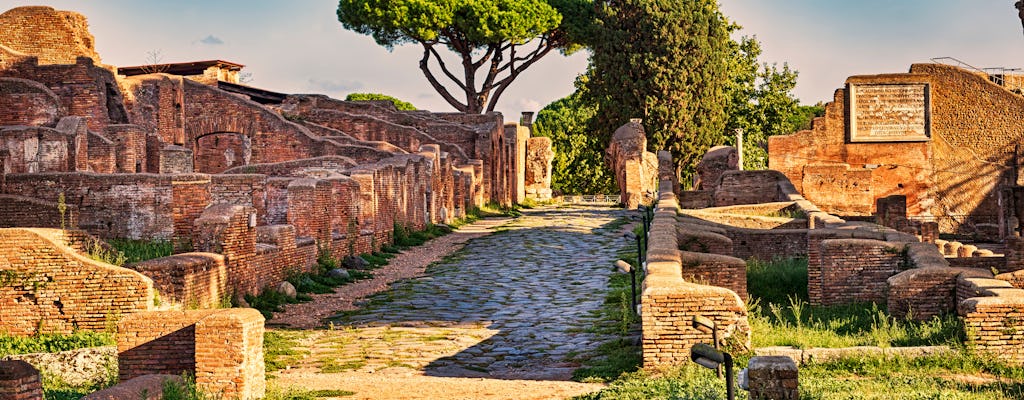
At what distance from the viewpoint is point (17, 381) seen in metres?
8.44

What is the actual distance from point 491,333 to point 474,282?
507cm

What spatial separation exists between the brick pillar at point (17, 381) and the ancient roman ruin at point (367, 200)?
2 centimetres

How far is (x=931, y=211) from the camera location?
3412cm

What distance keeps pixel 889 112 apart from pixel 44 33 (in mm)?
22158

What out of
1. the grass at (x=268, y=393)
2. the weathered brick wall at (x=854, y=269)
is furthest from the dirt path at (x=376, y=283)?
the weathered brick wall at (x=854, y=269)

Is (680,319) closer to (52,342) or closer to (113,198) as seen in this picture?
(52,342)

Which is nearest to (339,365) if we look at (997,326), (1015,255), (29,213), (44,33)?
(997,326)

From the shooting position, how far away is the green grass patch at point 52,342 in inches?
539

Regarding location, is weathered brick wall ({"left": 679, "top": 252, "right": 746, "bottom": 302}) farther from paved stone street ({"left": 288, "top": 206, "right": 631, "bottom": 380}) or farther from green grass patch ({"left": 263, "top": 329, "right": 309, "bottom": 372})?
green grass patch ({"left": 263, "top": 329, "right": 309, "bottom": 372})

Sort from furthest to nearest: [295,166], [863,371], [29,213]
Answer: [295,166], [29,213], [863,371]

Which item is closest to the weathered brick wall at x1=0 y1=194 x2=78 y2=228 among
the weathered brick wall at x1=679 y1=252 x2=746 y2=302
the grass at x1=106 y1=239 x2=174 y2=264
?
the grass at x1=106 y1=239 x2=174 y2=264

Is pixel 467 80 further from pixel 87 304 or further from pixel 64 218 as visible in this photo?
pixel 87 304

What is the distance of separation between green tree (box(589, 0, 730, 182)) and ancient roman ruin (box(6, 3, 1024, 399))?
12.9 feet

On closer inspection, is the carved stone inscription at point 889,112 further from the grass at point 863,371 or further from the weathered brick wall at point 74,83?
the grass at point 863,371
